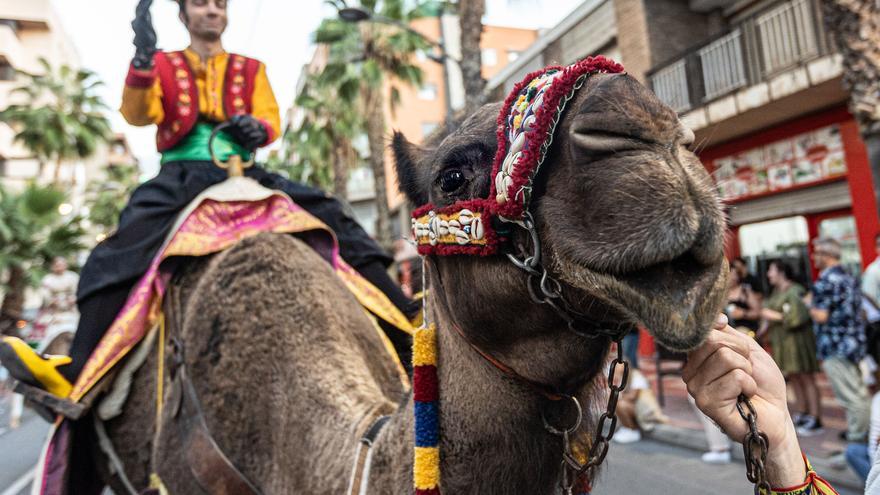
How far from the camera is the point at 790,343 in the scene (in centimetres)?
824

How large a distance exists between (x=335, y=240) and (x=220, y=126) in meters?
0.89

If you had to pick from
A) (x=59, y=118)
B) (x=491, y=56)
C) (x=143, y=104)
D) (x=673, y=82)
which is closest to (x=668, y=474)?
(x=143, y=104)

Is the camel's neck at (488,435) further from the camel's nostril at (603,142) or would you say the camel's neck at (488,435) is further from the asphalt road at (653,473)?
the asphalt road at (653,473)

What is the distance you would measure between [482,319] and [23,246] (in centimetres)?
1986

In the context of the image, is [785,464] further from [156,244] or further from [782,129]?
[782,129]

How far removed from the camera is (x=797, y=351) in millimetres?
8180

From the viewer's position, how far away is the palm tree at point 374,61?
21172 millimetres

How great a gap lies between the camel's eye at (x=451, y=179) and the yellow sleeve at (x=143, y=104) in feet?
7.82

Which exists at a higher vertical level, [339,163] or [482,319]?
[339,163]

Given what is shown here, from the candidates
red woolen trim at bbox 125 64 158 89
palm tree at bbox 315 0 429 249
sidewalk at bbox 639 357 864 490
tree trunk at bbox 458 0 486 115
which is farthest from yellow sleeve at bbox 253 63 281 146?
palm tree at bbox 315 0 429 249

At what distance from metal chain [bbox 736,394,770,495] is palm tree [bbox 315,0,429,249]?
19172mm

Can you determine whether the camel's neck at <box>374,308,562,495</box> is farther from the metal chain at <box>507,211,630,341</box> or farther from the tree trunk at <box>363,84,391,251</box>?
the tree trunk at <box>363,84,391,251</box>

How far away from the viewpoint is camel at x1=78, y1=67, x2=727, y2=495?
46.1 inches

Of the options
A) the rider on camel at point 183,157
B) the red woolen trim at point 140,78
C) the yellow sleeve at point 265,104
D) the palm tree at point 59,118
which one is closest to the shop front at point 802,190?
the yellow sleeve at point 265,104
